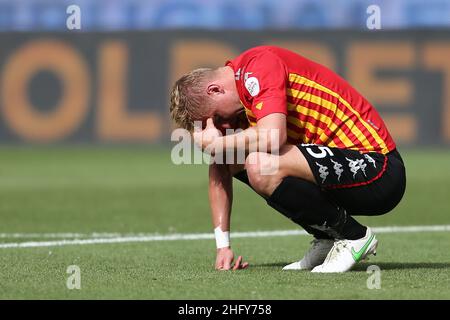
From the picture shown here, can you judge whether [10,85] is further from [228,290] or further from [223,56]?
[228,290]

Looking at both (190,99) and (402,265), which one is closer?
(190,99)

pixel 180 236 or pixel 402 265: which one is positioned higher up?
pixel 402 265

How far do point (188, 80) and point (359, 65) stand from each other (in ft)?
43.9

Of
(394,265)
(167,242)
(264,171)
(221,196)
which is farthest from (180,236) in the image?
(264,171)

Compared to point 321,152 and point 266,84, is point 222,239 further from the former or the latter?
point 266,84

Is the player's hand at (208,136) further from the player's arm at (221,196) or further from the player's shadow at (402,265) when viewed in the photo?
the player's shadow at (402,265)

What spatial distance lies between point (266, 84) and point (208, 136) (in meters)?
0.40

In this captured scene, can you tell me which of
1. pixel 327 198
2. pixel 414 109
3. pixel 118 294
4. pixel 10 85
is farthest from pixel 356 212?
pixel 10 85

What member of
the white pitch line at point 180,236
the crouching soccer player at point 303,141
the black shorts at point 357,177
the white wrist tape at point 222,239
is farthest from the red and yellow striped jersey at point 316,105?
the white pitch line at point 180,236

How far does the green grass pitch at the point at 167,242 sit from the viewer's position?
4.82 meters

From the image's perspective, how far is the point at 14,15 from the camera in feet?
67.1

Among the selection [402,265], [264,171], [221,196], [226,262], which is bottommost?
[402,265]

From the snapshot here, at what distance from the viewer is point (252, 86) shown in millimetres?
5289

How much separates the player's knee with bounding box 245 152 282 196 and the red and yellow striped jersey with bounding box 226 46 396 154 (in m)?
0.23
